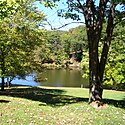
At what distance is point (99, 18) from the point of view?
15758mm

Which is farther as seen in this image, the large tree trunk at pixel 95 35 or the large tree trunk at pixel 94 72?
the large tree trunk at pixel 94 72

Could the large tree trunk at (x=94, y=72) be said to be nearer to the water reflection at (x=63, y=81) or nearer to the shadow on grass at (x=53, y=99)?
the shadow on grass at (x=53, y=99)

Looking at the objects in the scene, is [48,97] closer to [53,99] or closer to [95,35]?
[53,99]

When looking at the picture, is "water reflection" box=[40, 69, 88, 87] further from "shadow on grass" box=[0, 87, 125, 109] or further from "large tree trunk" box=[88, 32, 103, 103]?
"large tree trunk" box=[88, 32, 103, 103]

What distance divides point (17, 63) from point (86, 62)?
1000 inches

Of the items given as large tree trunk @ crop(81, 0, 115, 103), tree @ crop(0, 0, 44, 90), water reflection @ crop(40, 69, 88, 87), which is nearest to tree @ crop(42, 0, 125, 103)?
large tree trunk @ crop(81, 0, 115, 103)

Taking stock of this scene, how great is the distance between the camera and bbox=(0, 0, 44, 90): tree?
1021 inches

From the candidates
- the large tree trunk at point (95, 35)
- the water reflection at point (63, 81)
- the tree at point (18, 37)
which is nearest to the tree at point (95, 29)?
the large tree trunk at point (95, 35)

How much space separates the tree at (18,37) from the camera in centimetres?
2592

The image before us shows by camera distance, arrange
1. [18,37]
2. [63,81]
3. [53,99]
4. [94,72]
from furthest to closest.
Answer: [63,81] < [18,37] < [53,99] < [94,72]

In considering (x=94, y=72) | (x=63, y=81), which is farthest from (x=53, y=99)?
(x=63, y=81)

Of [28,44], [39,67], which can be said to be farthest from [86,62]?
[28,44]

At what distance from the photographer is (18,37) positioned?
87.0ft

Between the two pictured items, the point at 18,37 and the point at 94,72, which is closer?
the point at 94,72
